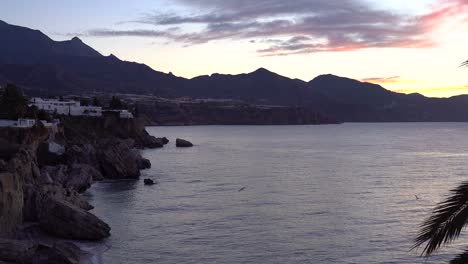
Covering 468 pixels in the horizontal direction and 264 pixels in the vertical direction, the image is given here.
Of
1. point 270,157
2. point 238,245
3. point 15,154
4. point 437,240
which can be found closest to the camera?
point 437,240

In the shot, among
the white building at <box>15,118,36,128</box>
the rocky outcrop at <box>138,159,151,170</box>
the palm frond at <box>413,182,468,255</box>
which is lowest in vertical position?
the rocky outcrop at <box>138,159,151,170</box>

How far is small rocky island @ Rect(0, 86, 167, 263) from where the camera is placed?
31219mm

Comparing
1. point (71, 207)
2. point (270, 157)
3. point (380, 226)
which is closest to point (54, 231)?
point (71, 207)

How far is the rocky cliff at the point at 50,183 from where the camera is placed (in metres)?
33.9

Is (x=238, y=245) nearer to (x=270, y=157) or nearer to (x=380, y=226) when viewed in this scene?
(x=380, y=226)

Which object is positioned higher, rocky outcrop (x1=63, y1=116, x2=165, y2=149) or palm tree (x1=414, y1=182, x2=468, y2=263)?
palm tree (x1=414, y1=182, x2=468, y2=263)

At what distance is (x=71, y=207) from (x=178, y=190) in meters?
29.1

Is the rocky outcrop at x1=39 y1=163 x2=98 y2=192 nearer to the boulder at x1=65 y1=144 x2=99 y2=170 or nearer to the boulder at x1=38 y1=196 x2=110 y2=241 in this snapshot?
the boulder at x1=65 y1=144 x2=99 y2=170

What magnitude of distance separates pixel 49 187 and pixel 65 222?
8439 mm

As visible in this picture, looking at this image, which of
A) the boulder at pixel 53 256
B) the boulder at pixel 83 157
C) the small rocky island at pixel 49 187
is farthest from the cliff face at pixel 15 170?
the boulder at pixel 53 256

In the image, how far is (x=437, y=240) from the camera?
6.79 m

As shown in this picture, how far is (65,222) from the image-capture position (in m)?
37.6

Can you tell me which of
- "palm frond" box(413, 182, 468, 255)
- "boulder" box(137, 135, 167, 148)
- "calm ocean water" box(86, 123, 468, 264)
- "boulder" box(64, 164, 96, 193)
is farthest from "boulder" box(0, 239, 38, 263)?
"boulder" box(137, 135, 167, 148)

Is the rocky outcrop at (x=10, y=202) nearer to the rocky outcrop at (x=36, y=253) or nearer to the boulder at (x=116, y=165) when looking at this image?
the rocky outcrop at (x=36, y=253)
